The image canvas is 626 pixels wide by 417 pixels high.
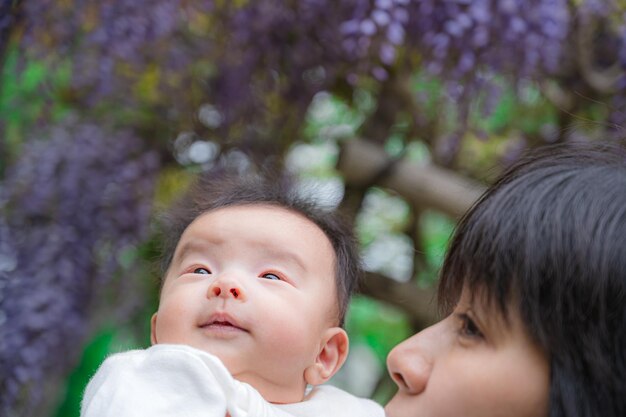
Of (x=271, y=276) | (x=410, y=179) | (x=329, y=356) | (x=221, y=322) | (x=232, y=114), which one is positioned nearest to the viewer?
(x=221, y=322)

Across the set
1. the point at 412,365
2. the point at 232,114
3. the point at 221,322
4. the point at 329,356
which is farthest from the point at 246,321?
the point at 232,114

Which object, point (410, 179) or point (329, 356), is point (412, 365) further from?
point (410, 179)

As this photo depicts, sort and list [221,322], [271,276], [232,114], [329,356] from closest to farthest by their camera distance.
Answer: [221,322] → [271,276] → [329,356] → [232,114]

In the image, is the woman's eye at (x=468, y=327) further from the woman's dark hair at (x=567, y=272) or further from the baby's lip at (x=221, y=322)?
the baby's lip at (x=221, y=322)

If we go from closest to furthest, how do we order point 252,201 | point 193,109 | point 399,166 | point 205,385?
1. point 205,385
2. point 252,201
3. point 399,166
4. point 193,109

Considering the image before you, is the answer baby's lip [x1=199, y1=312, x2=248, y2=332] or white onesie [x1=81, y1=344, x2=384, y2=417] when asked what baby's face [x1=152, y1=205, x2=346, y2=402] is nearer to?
baby's lip [x1=199, y1=312, x2=248, y2=332]

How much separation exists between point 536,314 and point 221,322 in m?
0.59

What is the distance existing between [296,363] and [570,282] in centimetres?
62

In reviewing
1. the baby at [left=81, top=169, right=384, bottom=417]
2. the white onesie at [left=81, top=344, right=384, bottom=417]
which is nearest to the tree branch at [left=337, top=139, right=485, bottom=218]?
the baby at [left=81, top=169, right=384, bottom=417]

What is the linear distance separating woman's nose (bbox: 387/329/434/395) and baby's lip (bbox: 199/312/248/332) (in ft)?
1.12

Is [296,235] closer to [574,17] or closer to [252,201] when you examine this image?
[252,201]

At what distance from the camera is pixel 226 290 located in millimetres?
1613

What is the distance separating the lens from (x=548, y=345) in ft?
3.96

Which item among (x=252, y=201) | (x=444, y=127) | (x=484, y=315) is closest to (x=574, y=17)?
(x=444, y=127)
